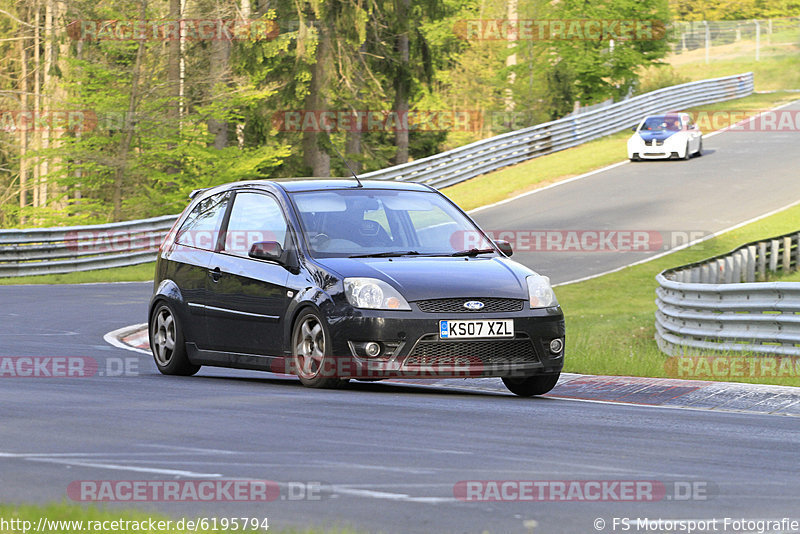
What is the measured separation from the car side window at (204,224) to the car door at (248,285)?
19 centimetres

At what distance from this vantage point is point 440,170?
3862 centimetres

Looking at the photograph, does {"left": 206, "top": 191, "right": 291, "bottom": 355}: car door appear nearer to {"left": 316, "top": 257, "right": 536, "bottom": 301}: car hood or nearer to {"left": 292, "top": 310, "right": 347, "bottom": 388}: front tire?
{"left": 292, "top": 310, "right": 347, "bottom": 388}: front tire

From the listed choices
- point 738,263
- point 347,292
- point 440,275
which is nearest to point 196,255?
point 347,292

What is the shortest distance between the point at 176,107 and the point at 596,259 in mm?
15853

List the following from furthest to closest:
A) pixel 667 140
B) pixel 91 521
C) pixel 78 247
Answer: pixel 667 140
pixel 78 247
pixel 91 521

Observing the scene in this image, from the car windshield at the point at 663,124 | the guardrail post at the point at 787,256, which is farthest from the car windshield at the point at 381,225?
the car windshield at the point at 663,124

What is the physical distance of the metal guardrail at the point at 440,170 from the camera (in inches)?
1056

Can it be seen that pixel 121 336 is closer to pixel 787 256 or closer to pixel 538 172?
pixel 787 256

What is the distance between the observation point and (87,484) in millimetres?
5613

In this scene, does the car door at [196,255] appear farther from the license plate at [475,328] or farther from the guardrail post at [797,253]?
the guardrail post at [797,253]

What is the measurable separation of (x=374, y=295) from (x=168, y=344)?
286 cm

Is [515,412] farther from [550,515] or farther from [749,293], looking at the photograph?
[749,293]

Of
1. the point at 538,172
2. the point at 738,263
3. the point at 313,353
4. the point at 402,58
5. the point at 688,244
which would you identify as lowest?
the point at 688,244

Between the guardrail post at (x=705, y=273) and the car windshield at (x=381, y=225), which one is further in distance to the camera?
the guardrail post at (x=705, y=273)
